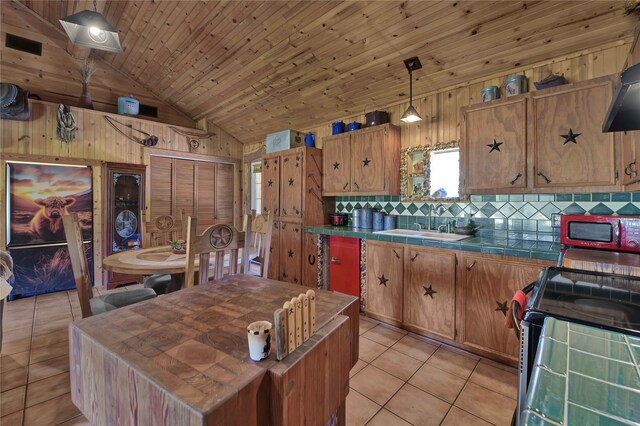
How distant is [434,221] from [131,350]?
3.09 m

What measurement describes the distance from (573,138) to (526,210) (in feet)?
2.42

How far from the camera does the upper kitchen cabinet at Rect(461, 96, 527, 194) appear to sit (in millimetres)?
2371

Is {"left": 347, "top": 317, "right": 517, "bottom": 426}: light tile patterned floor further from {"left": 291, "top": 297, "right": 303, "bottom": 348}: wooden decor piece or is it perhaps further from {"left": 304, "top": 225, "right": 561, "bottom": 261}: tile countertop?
{"left": 291, "top": 297, "right": 303, "bottom": 348}: wooden decor piece

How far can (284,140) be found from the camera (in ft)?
14.0

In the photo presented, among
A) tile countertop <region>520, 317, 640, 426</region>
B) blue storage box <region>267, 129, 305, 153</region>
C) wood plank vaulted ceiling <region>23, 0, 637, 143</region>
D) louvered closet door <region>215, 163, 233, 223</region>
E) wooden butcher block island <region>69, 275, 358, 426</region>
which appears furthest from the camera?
louvered closet door <region>215, 163, 233, 223</region>

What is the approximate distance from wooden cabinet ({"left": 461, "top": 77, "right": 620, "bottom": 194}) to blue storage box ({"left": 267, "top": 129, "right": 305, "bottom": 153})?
2414 millimetres

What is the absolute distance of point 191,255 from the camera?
1.81 m

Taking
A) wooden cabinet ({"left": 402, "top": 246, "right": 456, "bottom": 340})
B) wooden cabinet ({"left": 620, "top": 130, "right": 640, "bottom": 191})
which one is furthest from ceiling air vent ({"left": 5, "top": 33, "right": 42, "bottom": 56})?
wooden cabinet ({"left": 620, "top": 130, "right": 640, "bottom": 191})

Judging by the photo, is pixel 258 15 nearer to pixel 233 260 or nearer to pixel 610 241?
pixel 233 260

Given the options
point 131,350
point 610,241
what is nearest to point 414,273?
point 610,241

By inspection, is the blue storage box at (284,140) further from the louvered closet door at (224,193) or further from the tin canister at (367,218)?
the louvered closet door at (224,193)

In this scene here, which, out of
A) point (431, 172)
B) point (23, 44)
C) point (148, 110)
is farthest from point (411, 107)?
point (23, 44)

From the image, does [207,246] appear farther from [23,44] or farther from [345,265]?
[23,44]

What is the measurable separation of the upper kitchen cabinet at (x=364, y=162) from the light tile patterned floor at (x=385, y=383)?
1690 mm
